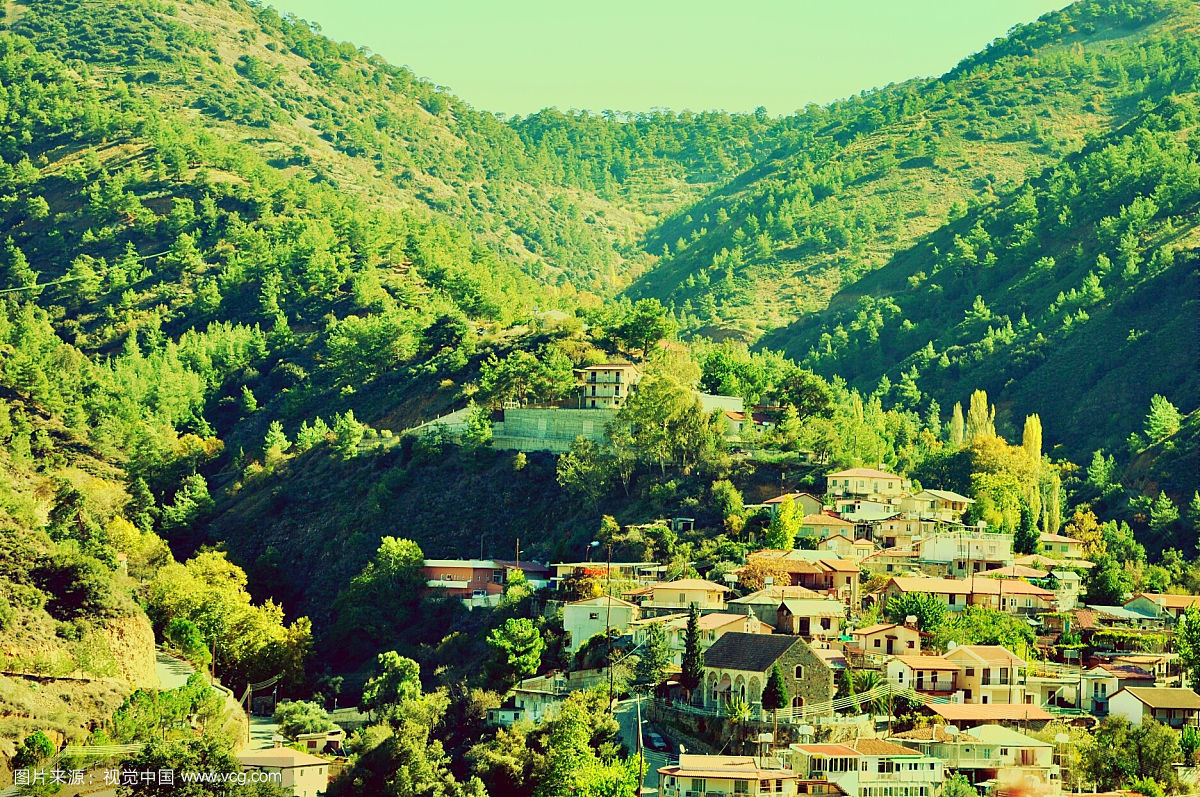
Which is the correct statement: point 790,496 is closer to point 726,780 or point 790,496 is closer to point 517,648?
point 517,648

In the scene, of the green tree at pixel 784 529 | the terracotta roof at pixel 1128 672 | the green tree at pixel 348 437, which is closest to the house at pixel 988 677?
the terracotta roof at pixel 1128 672

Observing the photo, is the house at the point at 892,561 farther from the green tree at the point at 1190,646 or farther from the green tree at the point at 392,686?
the green tree at the point at 392,686

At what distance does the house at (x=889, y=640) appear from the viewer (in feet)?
199

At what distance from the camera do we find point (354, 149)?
196875 mm

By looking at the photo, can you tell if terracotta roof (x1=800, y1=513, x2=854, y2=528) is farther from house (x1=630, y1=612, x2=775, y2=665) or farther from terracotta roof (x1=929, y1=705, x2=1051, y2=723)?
terracotta roof (x1=929, y1=705, x2=1051, y2=723)

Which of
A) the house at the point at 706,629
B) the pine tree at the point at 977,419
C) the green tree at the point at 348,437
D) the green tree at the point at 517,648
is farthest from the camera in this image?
the pine tree at the point at 977,419

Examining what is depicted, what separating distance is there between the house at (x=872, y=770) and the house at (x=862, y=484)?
26726 millimetres

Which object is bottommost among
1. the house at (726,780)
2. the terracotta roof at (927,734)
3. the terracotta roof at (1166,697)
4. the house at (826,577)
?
the house at (726,780)

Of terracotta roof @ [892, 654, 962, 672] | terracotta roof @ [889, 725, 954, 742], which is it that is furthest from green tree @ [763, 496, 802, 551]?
terracotta roof @ [889, 725, 954, 742]

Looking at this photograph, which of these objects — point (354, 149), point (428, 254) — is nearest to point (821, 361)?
point (428, 254)

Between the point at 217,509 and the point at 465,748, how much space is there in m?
37.0

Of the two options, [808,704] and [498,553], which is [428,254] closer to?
[498,553]

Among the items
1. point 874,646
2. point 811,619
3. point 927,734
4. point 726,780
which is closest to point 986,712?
point 927,734

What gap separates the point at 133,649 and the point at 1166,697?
34.7m
